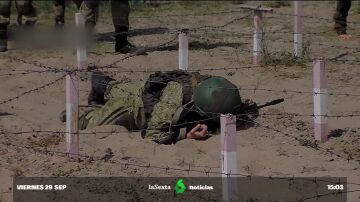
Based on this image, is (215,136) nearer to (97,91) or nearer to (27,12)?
(97,91)

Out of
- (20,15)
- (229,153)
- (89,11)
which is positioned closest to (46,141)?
(229,153)

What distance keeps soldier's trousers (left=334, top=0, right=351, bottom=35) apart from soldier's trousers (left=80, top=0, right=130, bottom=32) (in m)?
3.38

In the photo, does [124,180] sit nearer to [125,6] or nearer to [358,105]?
[358,105]

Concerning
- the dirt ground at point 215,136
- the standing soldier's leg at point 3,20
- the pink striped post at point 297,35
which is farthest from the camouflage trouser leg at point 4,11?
the pink striped post at point 297,35

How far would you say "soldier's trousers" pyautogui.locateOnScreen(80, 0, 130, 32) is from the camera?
10312 millimetres

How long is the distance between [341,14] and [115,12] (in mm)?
3667

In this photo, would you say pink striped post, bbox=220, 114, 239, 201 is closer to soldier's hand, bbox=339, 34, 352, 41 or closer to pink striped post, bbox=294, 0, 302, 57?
pink striped post, bbox=294, 0, 302, 57

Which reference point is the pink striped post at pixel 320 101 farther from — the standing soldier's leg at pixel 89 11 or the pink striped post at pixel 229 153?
the standing soldier's leg at pixel 89 11

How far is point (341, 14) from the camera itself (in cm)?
1108

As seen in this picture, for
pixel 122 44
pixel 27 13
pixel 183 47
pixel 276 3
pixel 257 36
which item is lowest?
pixel 183 47

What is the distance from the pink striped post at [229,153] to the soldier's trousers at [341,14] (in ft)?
22.3

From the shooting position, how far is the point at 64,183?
548 centimetres

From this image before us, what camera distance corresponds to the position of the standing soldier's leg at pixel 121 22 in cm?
1046

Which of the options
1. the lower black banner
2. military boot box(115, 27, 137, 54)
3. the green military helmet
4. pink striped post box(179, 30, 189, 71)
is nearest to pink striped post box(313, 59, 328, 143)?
the green military helmet
